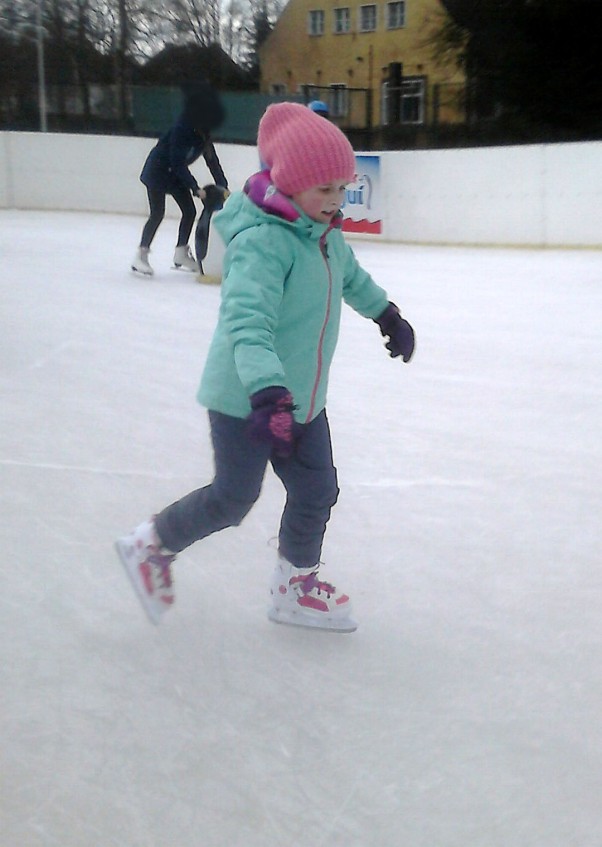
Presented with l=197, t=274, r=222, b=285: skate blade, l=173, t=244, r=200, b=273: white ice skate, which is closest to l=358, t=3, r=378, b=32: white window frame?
l=173, t=244, r=200, b=273: white ice skate

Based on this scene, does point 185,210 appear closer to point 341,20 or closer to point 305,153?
point 305,153

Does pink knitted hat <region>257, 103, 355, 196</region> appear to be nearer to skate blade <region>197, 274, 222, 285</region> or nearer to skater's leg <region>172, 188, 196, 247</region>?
skate blade <region>197, 274, 222, 285</region>

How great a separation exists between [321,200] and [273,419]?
1.29 ft

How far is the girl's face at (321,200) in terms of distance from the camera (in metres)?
1.65

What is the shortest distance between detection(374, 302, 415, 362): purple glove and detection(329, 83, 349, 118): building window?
29.5 ft

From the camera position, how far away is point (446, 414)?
3.33 m

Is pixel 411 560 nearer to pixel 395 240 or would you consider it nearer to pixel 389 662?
pixel 389 662

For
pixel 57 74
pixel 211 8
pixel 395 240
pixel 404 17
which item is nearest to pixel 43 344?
pixel 395 240

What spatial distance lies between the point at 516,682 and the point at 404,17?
13356 millimetres

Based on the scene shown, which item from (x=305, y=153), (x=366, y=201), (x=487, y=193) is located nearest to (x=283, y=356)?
(x=305, y=153)

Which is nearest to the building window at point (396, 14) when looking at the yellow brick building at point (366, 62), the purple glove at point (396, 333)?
the yellow brick building at point (366, 62)

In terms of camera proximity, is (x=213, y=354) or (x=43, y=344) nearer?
(x=213, y=354)

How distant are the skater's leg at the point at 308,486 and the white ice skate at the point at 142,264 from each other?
4.59 m

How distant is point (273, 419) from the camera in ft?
4.91
